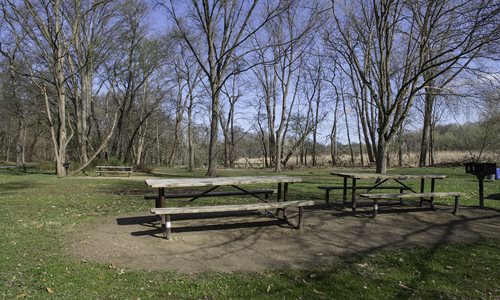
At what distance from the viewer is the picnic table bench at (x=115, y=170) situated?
21.2 metres

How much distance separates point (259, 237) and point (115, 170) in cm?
1814

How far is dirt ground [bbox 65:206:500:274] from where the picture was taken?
16.3 ft

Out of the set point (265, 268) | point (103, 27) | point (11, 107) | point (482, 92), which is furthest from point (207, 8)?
point (11, 107)

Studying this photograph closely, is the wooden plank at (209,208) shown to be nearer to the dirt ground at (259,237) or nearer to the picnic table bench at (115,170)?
the dirt ground at (259,237)

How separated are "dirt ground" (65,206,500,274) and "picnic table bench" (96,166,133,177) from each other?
46.3ft

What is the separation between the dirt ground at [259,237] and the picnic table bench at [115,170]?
14113 millimetres

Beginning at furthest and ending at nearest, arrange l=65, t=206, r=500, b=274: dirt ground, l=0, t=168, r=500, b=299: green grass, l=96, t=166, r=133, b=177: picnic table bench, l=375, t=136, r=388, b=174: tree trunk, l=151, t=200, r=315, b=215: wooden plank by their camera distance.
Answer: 1. l=96, t=166, r=133, b=177: picnic table bench
2. l=375, t=136, r=388, b=174: tree trunk
3. l=151, t=200, r=315, b=215: wooden plank
4. l=65, t=206, r=500, b=274: dirt ground
5. l=0, t=168, r=500, b=299: green grass

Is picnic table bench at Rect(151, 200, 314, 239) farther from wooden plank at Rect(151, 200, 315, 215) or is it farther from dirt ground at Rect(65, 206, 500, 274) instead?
dirt ground at Rect(65, 206, 500, 274)

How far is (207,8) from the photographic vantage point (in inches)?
717

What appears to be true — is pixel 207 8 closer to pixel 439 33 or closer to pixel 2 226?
pixel 439 33

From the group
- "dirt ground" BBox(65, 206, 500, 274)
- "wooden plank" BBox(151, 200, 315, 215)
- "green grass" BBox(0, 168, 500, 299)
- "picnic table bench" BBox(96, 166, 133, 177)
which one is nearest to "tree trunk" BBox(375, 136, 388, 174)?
"dirt ground" BBox(65, 206, 500, 274)

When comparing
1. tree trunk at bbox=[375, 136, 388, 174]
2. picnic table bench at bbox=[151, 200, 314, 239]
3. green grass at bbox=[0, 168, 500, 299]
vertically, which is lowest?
green grass at bbox=[0, 168, 500, 299]

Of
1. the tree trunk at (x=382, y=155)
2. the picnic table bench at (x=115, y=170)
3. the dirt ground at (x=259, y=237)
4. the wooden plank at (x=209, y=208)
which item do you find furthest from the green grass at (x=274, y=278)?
the picnic table bench at (x=115, y=170)

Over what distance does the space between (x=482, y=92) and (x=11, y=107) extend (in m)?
37.0
